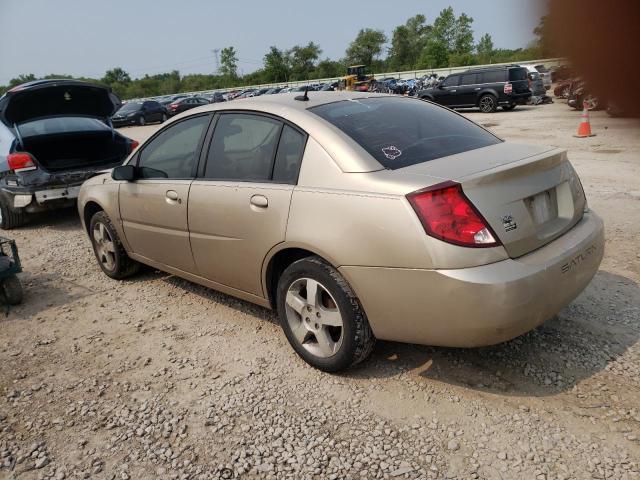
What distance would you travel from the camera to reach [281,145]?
326 centimetres

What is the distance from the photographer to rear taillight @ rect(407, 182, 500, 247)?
8.01ft

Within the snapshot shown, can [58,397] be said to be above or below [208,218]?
below

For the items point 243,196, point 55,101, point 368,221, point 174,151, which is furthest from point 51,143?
point 368,221

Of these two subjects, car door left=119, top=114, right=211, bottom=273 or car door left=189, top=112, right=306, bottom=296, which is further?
car door left=119, top=114, right=211, bottom=273

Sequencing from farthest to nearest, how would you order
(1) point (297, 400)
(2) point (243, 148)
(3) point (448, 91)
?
(3) point (448, 91) → (2) point (243, 148) → (1) point (297, 400)

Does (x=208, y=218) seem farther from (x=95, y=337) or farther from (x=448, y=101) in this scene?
(x=448, y=101)

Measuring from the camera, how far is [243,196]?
330cm

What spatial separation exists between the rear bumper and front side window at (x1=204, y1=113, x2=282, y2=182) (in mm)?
1014

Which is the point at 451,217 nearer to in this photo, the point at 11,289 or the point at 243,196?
the point at 243,196

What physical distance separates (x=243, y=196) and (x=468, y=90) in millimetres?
18170

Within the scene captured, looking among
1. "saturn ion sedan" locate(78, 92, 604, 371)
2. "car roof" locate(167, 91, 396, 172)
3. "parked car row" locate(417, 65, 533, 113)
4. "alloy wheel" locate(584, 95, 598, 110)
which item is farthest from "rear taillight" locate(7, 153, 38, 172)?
"parked car row" locate(417, 65, 533, 113)

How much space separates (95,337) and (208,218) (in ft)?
4.01

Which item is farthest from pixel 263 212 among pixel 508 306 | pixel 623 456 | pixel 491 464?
pixel 623 456

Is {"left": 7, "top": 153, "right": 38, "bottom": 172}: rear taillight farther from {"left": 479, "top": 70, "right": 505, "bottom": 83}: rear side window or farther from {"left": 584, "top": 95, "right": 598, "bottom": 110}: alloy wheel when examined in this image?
{"left": 479, "top": 70, "right": 505, "bottom": 83}: rear side window
